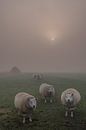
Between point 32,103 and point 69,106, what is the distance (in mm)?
3340

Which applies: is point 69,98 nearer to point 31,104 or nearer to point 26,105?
point 31,104

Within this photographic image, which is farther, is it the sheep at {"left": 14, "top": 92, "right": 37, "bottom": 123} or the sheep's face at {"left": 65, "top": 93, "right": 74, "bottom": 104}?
the sheep's face at {"left": 65, "top": 93, "right": 74, "bottom": 104}

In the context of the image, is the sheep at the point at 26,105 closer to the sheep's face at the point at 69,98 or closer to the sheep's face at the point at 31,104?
the sheep's face at the point at 31,104

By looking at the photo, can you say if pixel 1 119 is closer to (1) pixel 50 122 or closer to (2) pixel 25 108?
(2) pixel 25 108

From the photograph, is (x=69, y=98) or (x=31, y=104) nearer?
(x=31, y=104)

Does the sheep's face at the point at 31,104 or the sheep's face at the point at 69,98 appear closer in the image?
the sheep's face at the point at 31,104

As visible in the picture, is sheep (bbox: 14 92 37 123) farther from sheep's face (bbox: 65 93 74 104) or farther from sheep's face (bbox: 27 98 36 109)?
sheep's face (bbox: 65 93 74 104)

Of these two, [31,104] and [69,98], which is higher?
[69,98]

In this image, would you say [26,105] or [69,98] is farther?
[69,98]

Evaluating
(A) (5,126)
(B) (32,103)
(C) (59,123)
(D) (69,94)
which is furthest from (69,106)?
(A) (5,126)

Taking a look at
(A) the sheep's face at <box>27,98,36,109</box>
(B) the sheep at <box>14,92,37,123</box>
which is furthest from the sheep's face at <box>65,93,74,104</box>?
(A) the sheep's face at <box>27,98,36,109</box>

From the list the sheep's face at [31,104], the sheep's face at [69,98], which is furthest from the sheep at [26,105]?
the sheep's face at [69,98]

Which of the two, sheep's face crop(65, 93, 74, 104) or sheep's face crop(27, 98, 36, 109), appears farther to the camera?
sheep's face crop(65, 93, 74, 104)

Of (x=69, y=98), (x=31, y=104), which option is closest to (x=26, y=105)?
(x=31, y=104)
